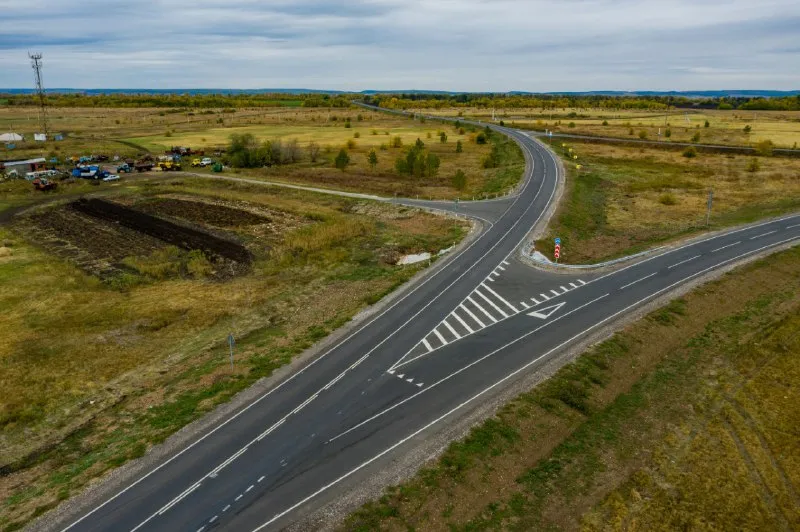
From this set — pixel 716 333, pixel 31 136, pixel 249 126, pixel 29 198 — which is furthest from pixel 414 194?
pixel 31 136

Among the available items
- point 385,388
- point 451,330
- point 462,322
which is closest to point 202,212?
point 462,322

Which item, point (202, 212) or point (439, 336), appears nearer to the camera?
point (439, 336)

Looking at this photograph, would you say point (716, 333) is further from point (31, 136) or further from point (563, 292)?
point (31, 136)

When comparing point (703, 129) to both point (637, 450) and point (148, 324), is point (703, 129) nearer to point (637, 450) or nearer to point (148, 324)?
point (637, 450)

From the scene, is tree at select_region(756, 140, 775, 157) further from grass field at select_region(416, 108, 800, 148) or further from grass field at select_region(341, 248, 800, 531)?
grass field at select_region(341, 248, 800, 531)

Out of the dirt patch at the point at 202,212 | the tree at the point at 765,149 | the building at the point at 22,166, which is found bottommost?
the dirt patch at the point at 202,212

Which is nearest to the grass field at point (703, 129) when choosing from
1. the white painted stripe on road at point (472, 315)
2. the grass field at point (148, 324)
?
the grass field at point (148, 324)

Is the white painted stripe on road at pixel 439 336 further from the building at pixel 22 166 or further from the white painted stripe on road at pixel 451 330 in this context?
the building at pixel 22 166
